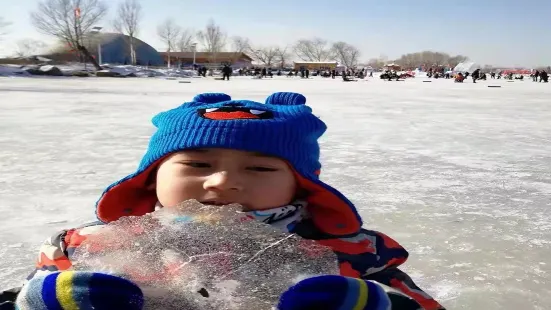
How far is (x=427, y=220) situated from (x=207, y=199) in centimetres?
157

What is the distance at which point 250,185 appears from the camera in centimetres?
112

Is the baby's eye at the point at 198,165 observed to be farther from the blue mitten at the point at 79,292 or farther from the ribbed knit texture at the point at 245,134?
the blue mitten at the point at 79,292

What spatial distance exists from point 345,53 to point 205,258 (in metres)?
93.7

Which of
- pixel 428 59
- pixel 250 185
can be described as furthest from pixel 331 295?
pixel 428 59

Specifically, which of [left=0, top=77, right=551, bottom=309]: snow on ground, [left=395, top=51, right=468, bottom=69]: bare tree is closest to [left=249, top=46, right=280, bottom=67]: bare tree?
[left=395, top=51, right=468, bottom=69]: bare tree

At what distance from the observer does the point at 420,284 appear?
1.71 metres

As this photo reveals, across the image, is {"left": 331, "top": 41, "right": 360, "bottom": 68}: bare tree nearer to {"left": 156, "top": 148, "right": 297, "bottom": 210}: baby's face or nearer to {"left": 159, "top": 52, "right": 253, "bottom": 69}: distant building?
{"left": 159, "top": 52, "right": 253, "bottom": 69}: distant building

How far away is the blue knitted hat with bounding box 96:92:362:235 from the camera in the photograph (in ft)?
3.88

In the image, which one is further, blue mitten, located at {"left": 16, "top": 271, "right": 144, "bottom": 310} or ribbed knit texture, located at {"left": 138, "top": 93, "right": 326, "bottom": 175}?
ribbed knit texture, located at {"left": 138, "top": 93, "right": 326, "bottom": 175}

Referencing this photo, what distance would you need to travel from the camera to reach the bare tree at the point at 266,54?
86312 millimetres

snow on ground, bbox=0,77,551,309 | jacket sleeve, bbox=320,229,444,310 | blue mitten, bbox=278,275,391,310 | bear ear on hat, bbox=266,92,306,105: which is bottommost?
snow on ground, bbox=0,77,551,309

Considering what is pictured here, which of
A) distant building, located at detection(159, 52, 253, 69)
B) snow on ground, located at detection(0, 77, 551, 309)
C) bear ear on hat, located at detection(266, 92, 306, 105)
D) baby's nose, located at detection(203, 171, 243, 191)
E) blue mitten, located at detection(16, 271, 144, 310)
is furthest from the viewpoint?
distant building, located at detection(159, 52, 253, 69)

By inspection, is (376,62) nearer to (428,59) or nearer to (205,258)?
(428,59)

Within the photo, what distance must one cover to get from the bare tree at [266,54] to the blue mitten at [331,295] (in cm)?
8600
